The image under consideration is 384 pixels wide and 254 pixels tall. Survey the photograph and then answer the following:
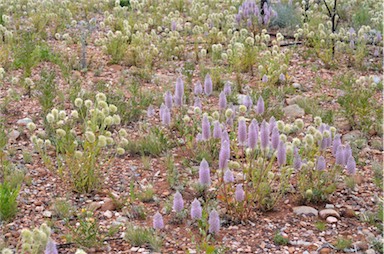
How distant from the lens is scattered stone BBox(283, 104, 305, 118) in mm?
6883

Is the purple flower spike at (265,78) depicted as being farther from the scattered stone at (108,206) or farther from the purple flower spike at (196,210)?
the purple flower spike at (196,210)

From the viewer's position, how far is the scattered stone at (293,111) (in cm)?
688

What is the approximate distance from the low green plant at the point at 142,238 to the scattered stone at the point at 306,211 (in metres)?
1.31

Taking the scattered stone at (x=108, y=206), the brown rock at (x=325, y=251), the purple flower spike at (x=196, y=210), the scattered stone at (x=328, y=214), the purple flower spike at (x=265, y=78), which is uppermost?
the purple flower spike at (x=265, y=78)

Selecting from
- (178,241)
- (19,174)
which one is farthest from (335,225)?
(19,174)

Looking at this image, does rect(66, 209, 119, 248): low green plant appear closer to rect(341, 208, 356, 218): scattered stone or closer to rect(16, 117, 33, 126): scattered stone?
rect(341, 208, 356, 218): scattered stone

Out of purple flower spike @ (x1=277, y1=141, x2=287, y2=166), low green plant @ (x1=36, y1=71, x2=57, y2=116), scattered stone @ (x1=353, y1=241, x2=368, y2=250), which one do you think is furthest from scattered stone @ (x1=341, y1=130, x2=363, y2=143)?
low green plant @ (x1=36, y1=71, x2=57, y2=116)

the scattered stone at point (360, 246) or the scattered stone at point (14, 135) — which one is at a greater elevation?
the scattered stone at point (14, 135)

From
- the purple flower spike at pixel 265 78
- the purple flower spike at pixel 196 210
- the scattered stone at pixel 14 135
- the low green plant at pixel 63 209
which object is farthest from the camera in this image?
the purple flower spike at pixel 265 78

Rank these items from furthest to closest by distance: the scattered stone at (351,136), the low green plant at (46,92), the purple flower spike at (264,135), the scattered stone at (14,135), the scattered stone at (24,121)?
the low green plant at (46,92), the scattered stone at (24,121), the scattered stone at (351,136), the scattered stone at (14,135), the purple flower spike at (264,135)

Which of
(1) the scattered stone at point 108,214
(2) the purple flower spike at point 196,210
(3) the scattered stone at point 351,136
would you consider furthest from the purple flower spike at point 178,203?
(3) the scattered stone at point 351,136

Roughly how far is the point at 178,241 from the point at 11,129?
8.95 feet

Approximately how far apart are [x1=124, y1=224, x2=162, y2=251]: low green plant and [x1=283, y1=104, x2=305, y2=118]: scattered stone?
10.3 ft

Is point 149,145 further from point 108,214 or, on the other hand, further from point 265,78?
point 265,78
